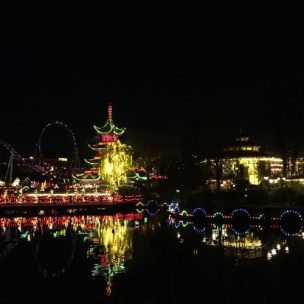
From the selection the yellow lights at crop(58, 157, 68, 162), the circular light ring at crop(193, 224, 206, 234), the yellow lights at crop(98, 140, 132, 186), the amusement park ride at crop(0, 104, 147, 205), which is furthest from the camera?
the yellow lights at crop(58, 157, 68, 162)

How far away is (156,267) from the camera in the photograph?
721 inches

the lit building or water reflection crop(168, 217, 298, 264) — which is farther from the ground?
the lit building

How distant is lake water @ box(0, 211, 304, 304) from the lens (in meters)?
14.2

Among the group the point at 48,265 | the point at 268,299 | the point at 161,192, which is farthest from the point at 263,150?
the point at 268,299

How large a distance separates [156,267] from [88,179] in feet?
182

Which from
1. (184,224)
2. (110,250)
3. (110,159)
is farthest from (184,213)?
(110,159)

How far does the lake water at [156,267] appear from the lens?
1416cm

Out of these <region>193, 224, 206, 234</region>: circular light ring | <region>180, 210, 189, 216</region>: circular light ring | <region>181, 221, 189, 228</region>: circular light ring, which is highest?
<region>180, 210, 189, 216</region>: circular light ring

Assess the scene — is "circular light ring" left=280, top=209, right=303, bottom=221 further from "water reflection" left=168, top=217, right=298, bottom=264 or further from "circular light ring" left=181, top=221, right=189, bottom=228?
"circular light ring" left=181, top=221, right=189, bottom=228

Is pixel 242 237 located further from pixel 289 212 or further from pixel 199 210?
pixel 199 210

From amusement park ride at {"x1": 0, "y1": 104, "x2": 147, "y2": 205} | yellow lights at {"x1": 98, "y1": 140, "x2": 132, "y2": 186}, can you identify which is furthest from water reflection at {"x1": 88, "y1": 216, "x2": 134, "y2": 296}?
yellow lights at {"x1": 98, "y1": 140, "x2": 132, "y2": 186}

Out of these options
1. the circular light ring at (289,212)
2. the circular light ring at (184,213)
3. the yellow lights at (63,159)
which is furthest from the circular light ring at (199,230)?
the yellow lights at (63,159)

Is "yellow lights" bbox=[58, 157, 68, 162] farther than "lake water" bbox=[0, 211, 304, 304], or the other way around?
"yellow lights" bbox=[58, 157, 68, 162]

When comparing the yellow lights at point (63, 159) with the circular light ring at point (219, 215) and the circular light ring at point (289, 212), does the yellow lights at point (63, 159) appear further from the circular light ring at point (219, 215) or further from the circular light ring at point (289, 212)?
the circular light ring at point (289, 212)
